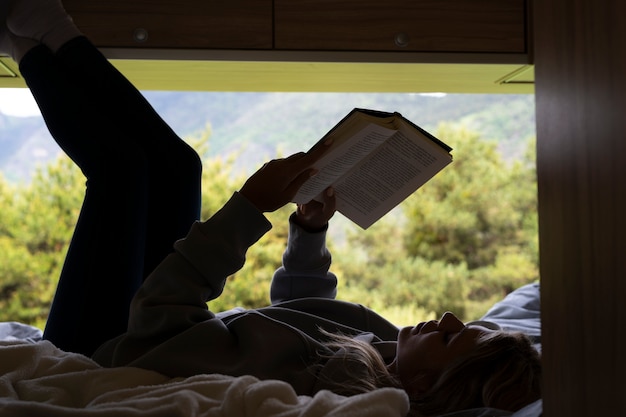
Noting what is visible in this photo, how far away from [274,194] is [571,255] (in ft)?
2.22

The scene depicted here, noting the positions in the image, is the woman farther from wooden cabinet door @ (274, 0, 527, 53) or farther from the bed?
wooden cabinet door @ (274, 0, 527, 53)

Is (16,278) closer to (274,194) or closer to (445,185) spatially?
(445,185)

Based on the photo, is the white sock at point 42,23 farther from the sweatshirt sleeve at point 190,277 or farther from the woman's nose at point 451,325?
the woman's nose at point 451,325

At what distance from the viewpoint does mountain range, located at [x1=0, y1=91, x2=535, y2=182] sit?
259 inches

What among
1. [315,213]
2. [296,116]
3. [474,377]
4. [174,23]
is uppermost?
[296,116]

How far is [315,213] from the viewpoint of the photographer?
4.95ft

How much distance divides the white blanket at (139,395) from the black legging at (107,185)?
0.87ft

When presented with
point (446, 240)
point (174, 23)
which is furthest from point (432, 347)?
point (446, 240)

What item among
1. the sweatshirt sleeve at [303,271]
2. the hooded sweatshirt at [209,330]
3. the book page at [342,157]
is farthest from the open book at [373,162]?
the hooded sweatshirt at [209,330]

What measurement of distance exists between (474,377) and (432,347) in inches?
3.4

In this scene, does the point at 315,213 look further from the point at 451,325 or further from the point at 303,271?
the point at 451,325

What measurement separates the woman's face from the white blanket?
31 centimetres

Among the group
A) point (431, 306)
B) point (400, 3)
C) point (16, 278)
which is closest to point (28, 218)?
point (16, 278)

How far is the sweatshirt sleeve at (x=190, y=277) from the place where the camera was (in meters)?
1.04
